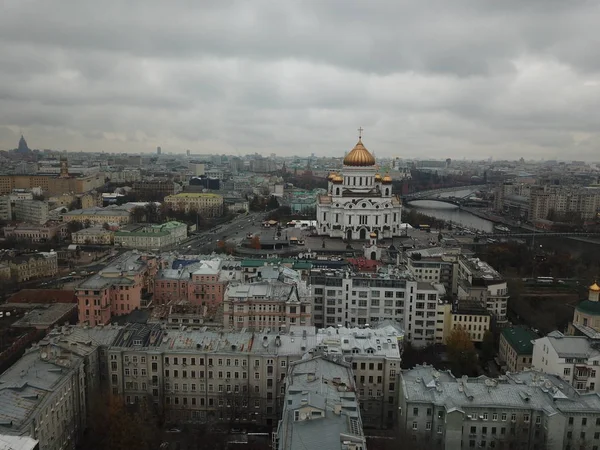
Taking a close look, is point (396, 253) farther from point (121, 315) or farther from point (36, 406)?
point (36, 406)

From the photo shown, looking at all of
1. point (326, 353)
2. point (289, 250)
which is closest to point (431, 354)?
point (326, 353)

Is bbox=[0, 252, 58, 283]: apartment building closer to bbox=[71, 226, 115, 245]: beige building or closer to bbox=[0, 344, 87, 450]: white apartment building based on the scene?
bbox=[71, 226, 115, 245]: beige building

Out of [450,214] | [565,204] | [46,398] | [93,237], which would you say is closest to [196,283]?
[46,398]

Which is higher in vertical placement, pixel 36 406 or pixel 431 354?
pixel 36 406

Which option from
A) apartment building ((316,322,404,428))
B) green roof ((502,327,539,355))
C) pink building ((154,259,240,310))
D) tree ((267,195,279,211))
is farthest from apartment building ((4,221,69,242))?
green roof ((502,327,539,355))

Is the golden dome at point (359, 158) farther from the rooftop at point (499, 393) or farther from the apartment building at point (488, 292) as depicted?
the rooftop at point (499, 393)

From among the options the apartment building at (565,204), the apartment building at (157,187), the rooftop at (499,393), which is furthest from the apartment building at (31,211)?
the apartment building at (565,204)
